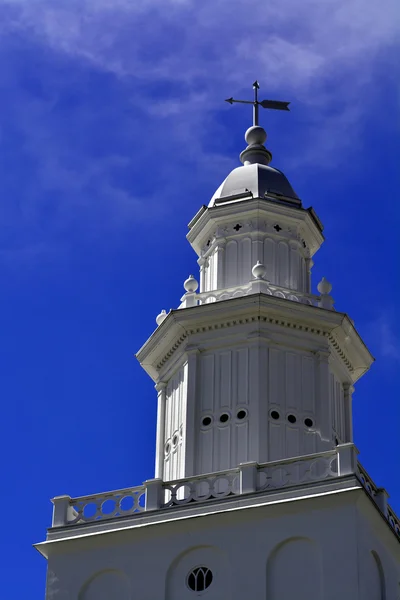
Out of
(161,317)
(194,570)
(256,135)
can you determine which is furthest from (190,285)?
(194,570)

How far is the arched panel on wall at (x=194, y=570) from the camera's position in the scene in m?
34.8

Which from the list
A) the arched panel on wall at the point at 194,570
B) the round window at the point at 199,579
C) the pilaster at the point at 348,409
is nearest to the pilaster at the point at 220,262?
the pilaster at the point at 348,409

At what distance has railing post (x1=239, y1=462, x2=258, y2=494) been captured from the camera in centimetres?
3594

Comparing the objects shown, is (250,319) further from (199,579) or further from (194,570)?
(199,579)

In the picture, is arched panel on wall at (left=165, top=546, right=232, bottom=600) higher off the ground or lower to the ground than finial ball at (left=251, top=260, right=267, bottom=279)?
lower

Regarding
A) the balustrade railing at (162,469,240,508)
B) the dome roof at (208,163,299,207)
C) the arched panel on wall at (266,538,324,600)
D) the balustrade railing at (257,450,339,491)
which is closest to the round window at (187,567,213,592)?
the arched panel on wall at (266,538,324,600)

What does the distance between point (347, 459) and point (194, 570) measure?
449 cm

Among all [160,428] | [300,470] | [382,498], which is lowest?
[382,498]

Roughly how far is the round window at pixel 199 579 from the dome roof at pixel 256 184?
12332 mm

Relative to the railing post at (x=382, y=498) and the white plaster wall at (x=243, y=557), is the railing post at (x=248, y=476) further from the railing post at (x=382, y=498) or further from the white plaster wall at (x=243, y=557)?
the railing post at (x=382, y=498)

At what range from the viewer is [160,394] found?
41.6 m

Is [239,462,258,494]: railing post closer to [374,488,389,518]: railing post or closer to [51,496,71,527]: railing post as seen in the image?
[374,488,389,518]: railing post

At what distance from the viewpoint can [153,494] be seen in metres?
36.9

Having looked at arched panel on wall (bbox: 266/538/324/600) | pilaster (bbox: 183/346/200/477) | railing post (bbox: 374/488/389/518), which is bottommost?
arched panel on wall (bbox: 266/538/324/600)
